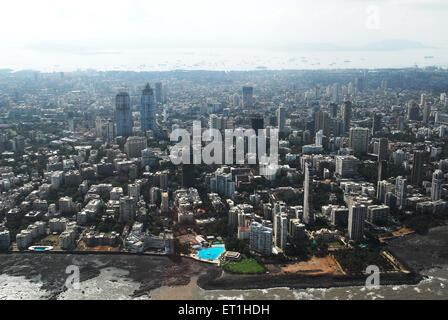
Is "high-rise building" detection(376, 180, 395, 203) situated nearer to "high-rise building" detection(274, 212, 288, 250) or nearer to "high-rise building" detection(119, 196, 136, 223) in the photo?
"high-rise building" detection(274, 212, 288, 250)

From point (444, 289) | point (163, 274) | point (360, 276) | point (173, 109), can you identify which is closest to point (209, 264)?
point (163, 274)

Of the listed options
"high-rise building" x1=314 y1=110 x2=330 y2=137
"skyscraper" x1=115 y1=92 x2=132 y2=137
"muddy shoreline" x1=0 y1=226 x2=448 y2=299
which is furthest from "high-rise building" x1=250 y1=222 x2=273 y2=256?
"skyscraper" x1=115 y1=92 x2=132 y2=137

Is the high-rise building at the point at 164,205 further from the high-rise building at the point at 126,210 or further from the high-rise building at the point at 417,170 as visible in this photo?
the high-rise building at the point at 417,170

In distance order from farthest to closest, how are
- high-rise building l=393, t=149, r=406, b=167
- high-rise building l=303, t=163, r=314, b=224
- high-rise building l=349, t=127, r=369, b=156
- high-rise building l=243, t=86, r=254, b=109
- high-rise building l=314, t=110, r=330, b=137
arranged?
high-rise building l=243, t=86, r=254, b=109 < high-rise building l=314, t=110, r=330, b=137 < high-rise building l=349, t=127, r=369, b=156 < high-rise building l=393, t=149, r=406, b=167 < high-rise building l=303, t=163, r=314, b=224

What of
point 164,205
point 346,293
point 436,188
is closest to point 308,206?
point 346,293

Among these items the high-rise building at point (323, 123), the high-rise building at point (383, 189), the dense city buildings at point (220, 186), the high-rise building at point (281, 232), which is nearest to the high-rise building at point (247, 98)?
the dense city buildings at point (220, 186)
